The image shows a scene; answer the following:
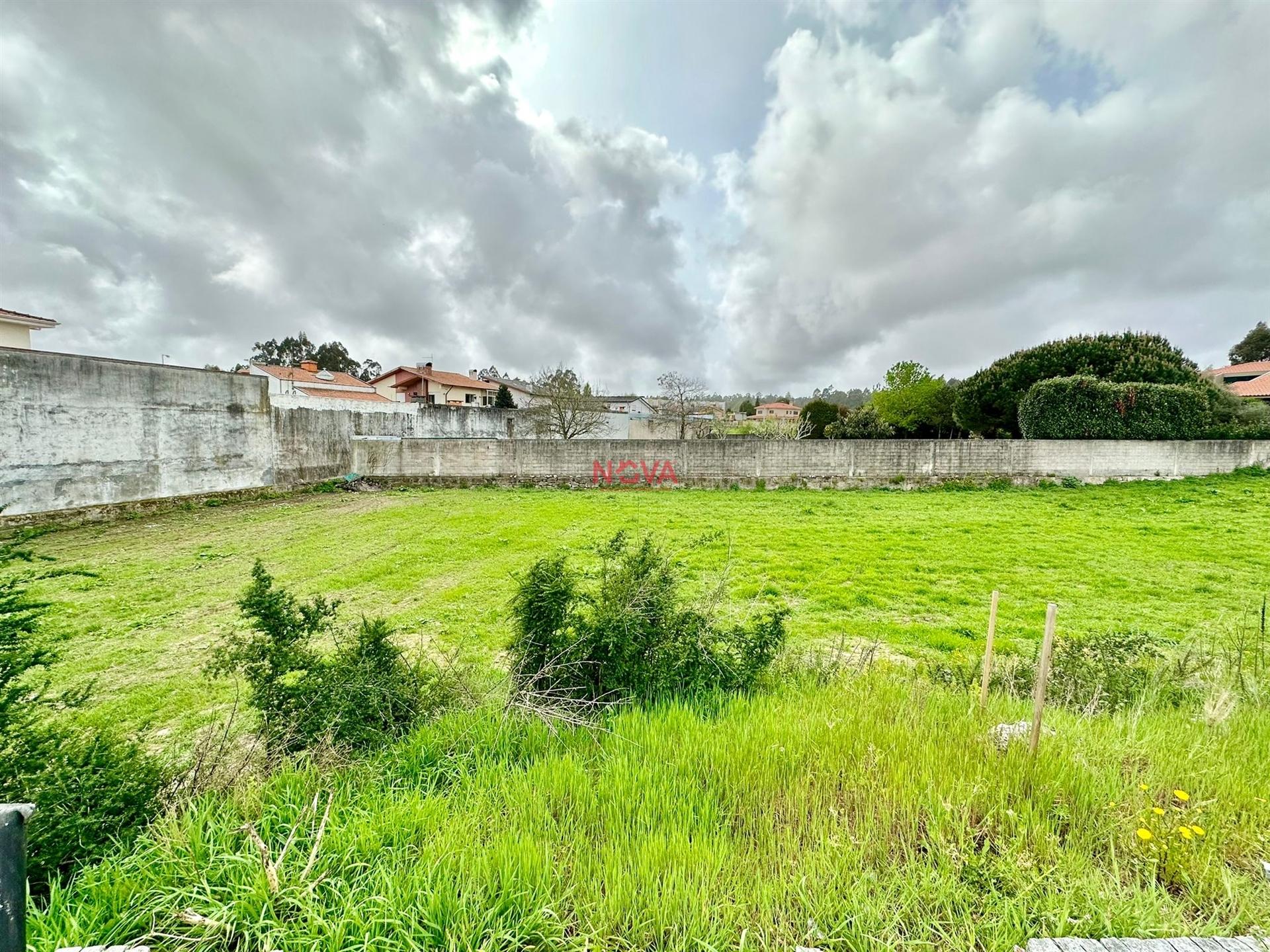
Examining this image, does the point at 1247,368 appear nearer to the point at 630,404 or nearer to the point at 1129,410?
the point at 1129,410

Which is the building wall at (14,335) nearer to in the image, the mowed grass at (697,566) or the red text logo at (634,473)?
the mowed grass at (697,566)

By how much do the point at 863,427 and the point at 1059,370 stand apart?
7951 millimetres

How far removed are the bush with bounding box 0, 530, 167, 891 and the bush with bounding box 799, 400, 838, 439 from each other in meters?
27.5

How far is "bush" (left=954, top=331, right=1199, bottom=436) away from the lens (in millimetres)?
15797

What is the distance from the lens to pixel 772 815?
1.97 m

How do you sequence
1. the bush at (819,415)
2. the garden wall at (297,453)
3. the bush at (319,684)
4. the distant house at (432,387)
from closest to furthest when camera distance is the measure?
1. the bush at (319,684)
2. the garden wall at (297,453)
3. the bush at (819,415)
4. the distant house at (432,387)

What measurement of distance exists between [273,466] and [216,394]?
83.1 inches

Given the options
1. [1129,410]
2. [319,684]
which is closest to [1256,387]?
[1129,410]

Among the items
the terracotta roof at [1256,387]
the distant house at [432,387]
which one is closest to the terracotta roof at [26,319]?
the distant house at [432,387]

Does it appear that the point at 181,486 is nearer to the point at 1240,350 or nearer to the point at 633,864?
the point at 633,864

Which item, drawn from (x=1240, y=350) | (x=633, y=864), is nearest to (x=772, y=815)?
(x=633, y=864)

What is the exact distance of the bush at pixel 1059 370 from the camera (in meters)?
15.8

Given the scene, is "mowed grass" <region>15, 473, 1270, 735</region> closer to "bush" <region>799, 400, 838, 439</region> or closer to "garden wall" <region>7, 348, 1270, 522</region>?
"garden wall" <region>7, 348, 1270, 522</region>

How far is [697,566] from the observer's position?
6520 millimetres
